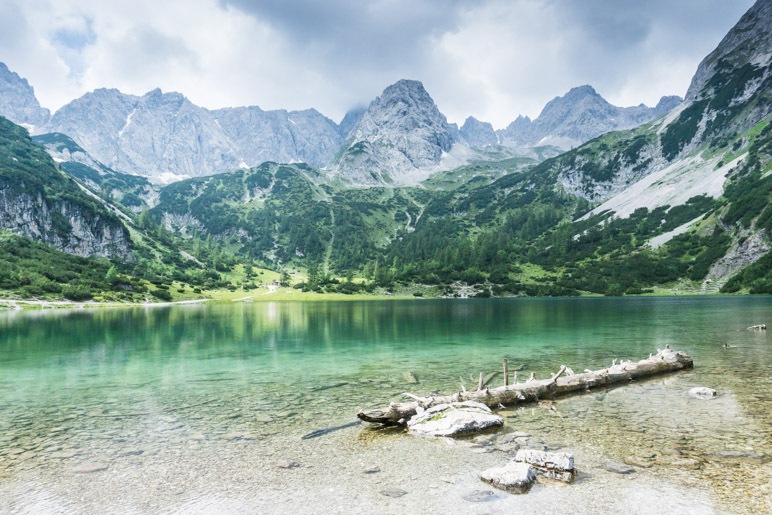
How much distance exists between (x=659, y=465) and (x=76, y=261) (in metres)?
235

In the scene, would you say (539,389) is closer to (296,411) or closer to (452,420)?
(452,420)

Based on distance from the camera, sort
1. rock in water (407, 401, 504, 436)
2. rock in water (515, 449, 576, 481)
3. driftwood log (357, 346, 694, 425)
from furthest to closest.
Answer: driftwood log (357, 346, 694, 425), rock in water (407, 401, 504, 436), rock in water (515, 449, 576, 481)

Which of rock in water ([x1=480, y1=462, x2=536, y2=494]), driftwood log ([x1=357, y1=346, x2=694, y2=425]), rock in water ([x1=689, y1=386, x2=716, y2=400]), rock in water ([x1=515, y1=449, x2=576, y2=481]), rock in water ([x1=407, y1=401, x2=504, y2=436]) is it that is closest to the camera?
rock in water ([x1=480, y1=462, x2=536, y2=494])

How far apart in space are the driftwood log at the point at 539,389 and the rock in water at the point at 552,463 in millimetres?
7794

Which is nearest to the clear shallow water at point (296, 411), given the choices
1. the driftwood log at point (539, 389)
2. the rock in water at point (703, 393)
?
the rock in water at point (703, 393)

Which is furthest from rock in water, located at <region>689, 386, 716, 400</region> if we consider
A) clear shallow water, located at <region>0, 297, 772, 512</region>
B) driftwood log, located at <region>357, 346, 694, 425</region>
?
driftwood log, located at <region>357, 346, 694, 425</region>

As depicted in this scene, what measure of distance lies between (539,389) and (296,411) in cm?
1521

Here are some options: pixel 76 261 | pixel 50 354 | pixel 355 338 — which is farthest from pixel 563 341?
pixel 76 261

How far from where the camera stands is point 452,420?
69.2 feet

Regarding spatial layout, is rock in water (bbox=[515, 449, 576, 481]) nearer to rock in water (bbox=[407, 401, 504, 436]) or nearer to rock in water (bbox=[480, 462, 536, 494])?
rock in water (bbox=[480, 462, 536, 494])

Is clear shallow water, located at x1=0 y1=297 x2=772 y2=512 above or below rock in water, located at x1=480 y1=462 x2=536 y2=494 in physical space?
below

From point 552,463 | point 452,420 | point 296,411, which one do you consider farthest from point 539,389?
point 296,411

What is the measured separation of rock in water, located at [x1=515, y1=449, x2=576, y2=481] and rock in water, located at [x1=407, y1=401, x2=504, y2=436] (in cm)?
452

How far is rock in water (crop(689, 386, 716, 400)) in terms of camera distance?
2606 cm
